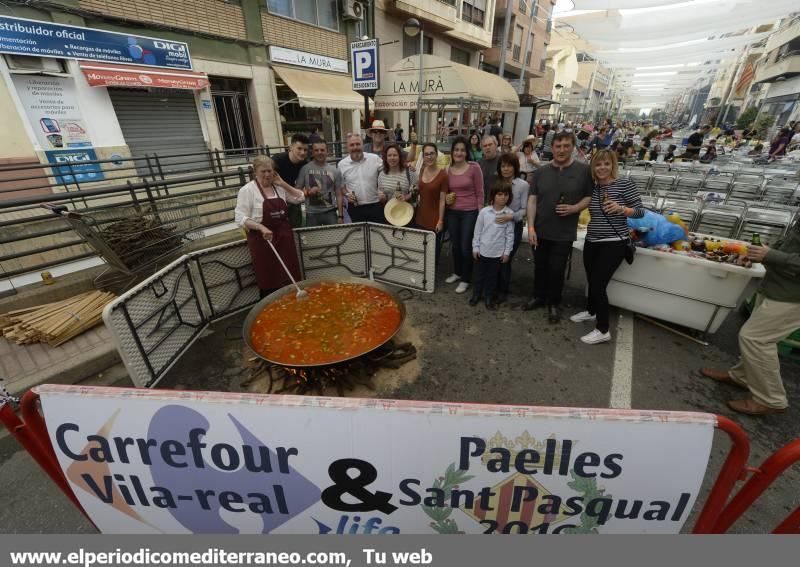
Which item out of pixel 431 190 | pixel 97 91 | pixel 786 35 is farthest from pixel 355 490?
pixel 786 35

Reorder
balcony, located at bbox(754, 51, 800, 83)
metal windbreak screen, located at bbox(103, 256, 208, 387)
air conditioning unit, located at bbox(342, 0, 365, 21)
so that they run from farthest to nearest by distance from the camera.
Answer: balcony, located at bbox(754, 51, 800, 83), air conditioning unit, located at bbox(342, 0, 365, 21), metal windbreak screen, located at bbox(103, 256, 208, 387)

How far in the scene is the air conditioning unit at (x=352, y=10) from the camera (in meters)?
15.5

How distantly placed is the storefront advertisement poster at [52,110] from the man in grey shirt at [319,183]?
31.0 ft

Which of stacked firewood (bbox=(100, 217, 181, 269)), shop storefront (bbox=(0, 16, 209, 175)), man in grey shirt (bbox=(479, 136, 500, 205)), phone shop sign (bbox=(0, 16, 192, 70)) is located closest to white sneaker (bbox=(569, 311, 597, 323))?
man in grey shirt (bbox=(479, 136, 500, 205))

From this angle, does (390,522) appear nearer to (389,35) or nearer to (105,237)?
(105,237)

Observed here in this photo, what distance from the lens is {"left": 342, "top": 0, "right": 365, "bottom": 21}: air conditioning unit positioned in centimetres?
1551

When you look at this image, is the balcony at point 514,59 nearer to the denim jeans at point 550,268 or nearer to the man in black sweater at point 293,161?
the man in black sweater at point 293,161

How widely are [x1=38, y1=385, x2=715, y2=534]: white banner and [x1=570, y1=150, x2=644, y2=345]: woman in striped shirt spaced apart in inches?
109

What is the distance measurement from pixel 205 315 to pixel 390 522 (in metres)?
3.76

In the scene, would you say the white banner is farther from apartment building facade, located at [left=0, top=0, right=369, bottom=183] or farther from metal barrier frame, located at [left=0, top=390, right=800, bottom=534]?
apartment building facade, located at [left=0, top=0, right=369, bottom=183]

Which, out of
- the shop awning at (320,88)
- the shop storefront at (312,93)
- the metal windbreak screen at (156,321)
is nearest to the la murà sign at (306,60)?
the shop storefront at (312,93)

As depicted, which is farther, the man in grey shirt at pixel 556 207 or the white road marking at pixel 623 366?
the man in grey shirt at pixel 556 207

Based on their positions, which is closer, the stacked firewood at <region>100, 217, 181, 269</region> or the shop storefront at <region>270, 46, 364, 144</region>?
the stacked firewood at <region>100, 217, 181, 269</region>

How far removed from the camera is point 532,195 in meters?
4.28
